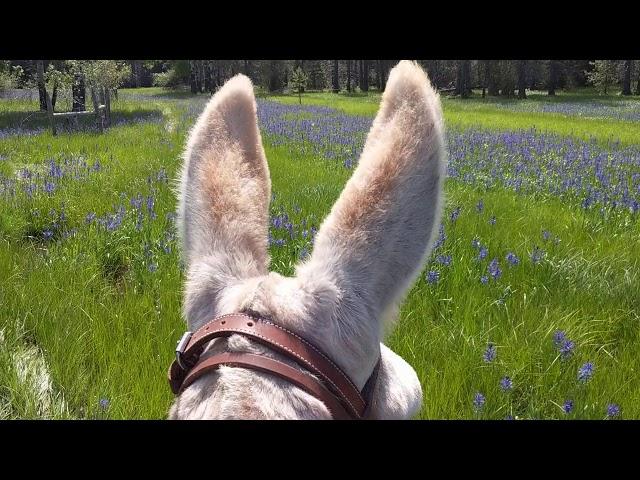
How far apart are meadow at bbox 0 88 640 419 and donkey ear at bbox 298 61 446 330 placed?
1.48 m

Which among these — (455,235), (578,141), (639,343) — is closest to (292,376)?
(639,343)

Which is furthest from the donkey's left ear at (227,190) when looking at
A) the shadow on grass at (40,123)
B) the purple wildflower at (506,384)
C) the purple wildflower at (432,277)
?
the shadow on grass at (40,123)

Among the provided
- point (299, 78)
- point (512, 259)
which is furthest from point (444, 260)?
point (299, 78)

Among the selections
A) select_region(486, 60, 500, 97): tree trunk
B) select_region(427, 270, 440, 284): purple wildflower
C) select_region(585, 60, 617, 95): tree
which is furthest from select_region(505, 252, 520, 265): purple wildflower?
select_region(486, 60, 500, 97): tree trunk

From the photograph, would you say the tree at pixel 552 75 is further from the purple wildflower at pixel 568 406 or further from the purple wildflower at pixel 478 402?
the purple wildflower at pixel 478 402

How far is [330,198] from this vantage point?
610 cm

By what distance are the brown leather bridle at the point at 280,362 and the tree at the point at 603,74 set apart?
50.1m

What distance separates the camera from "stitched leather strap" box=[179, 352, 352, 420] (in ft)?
2.98

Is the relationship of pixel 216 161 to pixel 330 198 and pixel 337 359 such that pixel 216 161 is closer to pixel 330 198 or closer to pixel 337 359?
pixel 337 359

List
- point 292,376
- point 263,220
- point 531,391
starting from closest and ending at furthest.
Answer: point 292,376
point 263,220
point 531,391

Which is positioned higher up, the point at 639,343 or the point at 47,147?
the point at 47,147

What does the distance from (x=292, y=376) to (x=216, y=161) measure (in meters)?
0.60

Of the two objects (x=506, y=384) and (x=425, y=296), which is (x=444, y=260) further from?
(x=506, y=384)

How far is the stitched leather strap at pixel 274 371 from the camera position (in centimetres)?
91
